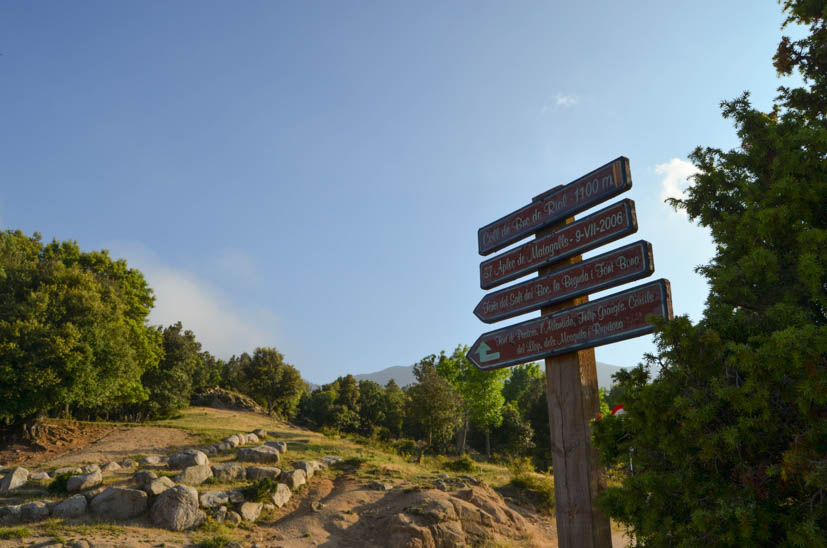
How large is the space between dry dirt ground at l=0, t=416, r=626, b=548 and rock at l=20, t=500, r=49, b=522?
0.74 m

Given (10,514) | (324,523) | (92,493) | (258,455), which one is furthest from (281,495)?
(10,514)

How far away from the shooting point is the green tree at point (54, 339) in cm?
1936

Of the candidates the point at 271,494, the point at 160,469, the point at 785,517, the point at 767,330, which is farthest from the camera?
the point at 160,469

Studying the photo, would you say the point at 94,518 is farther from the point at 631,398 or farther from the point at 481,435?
the point at 481,435

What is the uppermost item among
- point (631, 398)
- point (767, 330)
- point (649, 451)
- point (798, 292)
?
point (798, 292)

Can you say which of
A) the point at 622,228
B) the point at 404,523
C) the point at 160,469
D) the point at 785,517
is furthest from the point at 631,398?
the point at 160,469

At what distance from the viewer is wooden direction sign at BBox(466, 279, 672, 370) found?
4816 mm

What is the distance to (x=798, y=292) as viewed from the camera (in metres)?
4.71

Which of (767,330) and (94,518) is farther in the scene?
(94,518)

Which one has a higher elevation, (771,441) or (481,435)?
(771,441)

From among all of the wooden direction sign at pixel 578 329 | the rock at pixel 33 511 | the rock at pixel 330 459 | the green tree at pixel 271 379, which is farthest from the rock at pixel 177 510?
the green tree at pixel 271 379

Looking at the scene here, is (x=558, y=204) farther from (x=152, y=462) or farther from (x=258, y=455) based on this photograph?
(x=152, y=462)

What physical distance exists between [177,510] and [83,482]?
3.31 metres

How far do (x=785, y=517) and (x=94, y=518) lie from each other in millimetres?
13030
